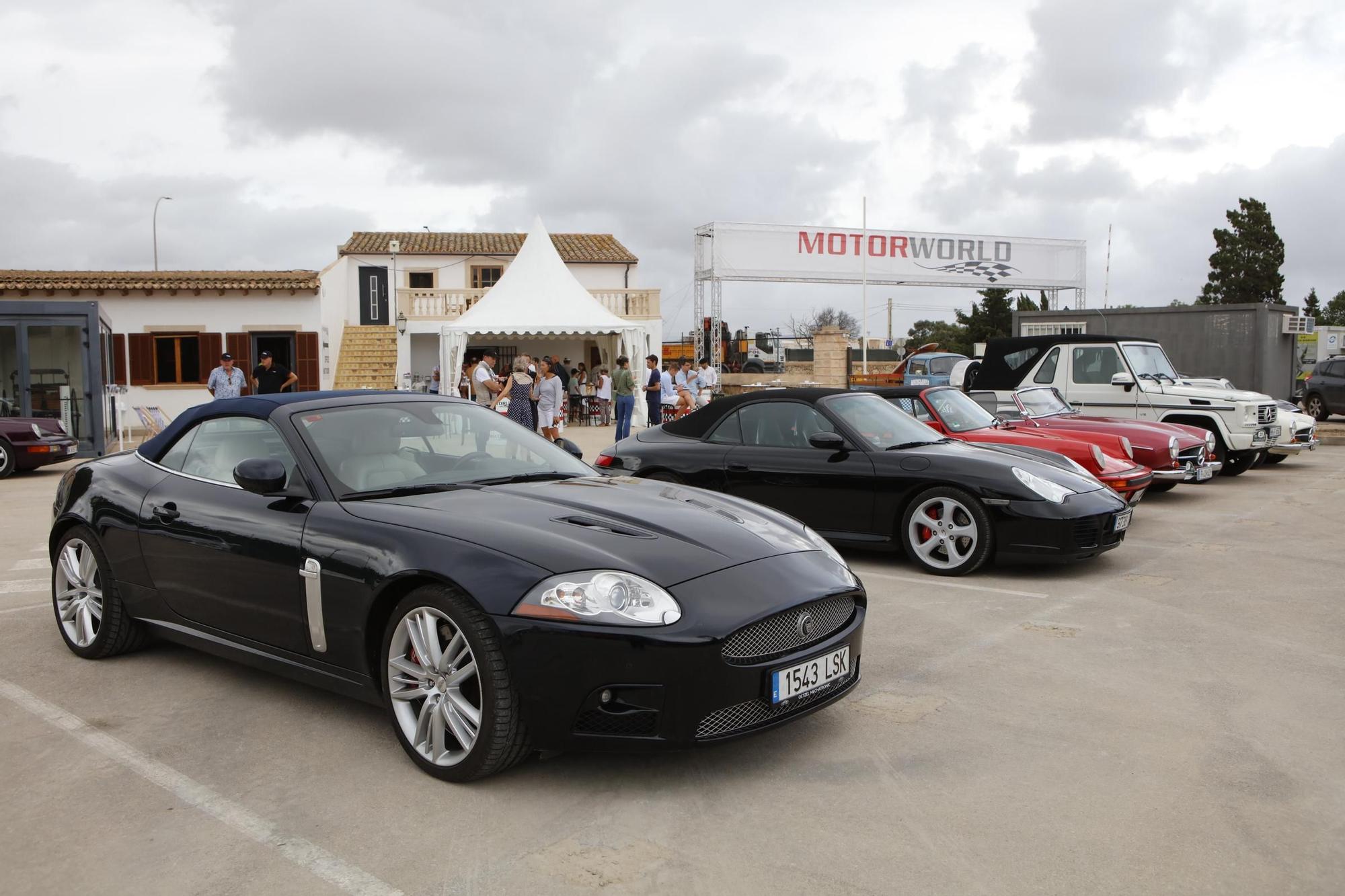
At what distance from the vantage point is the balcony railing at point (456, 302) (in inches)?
1198

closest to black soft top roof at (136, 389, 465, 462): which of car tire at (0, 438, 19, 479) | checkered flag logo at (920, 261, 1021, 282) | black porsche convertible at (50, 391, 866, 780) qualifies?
black porsche convertible at (50, 391, 866, 780)

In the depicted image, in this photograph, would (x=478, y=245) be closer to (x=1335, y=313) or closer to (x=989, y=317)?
(x=989, y=317)

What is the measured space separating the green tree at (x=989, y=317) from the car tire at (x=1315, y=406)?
38014 mm

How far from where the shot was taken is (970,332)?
63.2m

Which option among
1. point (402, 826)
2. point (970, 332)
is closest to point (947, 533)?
point (402, 826)

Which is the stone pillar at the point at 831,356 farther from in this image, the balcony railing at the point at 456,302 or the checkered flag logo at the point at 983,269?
the checkered flag logo at the point at 983,269

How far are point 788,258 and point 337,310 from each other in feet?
48.0

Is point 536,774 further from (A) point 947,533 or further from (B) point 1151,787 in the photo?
(A) point 947,533

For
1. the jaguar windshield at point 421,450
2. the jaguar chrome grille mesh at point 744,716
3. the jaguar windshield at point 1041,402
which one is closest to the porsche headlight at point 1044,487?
the jaguar windshield at point 421,450

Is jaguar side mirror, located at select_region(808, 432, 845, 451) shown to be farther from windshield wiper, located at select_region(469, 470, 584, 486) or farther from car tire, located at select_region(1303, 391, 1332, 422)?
car tire, located at select_region(1303, 391, 1332, 422)

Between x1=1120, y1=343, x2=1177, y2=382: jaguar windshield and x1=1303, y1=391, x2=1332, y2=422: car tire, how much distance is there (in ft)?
40.1

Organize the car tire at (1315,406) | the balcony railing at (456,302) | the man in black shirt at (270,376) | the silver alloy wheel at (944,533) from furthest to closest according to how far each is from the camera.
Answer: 1. the balcony railing at (456,302)
2. the car tire at (1315,406)
3. the man in black shirt at (270,376)
4. the silver alloy wheel at (944,533)

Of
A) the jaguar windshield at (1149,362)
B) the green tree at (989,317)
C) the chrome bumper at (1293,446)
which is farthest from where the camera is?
the green tree at (989,317)

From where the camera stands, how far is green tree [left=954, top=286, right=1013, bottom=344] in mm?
61844
